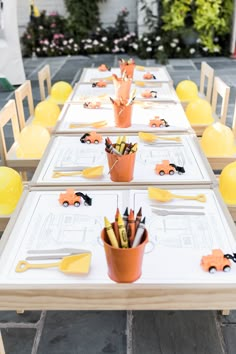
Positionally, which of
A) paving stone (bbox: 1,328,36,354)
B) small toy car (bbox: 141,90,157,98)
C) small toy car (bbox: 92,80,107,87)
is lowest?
paving stone (bbox: 1,328,36,354)

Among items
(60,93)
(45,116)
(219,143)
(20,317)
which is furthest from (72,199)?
(60,93)

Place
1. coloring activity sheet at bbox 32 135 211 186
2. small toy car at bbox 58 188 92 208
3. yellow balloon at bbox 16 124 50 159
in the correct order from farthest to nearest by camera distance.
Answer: yellow balloon at bbox 16 124 50 159 < coloring activity sheet at bbox 32 135 211 186 < small toy car at bbox 58 188 92 208

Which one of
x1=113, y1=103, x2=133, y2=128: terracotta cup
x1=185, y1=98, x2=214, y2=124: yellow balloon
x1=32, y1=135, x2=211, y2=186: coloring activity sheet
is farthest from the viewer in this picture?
x1=185, y1=98, x2=214, y2=124: yellow balloon

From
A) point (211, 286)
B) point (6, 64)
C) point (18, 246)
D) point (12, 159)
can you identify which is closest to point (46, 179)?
point (18, 246)

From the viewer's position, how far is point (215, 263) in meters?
0.92

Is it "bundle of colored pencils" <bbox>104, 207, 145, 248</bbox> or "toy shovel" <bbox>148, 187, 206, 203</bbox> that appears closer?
"bundle of colored pencils" <bbox>104, 207, 145, 248</bbox>

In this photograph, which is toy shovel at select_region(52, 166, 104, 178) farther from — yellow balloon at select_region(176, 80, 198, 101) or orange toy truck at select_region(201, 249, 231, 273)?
yellow balloon at select_region(176, 80, 198, 101)

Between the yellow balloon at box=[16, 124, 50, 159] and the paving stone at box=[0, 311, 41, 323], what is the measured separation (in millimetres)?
685

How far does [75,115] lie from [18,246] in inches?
43.9

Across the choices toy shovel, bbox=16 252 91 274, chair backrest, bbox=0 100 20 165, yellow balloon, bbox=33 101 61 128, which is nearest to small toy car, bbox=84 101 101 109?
yellow balloon, bbox=33 101 61 128

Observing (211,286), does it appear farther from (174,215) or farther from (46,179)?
(46,179)

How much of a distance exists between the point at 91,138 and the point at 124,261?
2.85 ft

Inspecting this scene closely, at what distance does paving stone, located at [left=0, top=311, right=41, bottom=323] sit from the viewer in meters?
1.52

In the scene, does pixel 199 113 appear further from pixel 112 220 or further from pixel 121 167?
pixel 112 220
